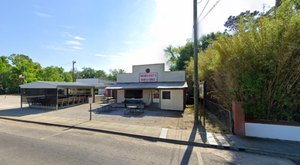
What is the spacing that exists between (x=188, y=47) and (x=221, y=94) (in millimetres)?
24531

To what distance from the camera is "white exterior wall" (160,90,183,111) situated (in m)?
14.9

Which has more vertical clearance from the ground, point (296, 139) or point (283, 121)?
point (283, 121)

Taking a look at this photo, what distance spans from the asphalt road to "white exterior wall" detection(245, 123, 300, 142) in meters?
1.92

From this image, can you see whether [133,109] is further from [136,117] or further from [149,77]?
[149,77]

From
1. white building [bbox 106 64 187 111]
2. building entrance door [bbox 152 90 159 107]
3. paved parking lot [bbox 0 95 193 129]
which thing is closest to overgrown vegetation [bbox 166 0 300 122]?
paved parking lot [bbox 0 95 193 129]

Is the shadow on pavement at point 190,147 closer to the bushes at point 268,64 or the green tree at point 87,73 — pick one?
the bushes at point 268,64

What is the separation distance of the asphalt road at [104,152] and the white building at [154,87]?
27.5 feet

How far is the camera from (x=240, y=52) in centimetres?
693

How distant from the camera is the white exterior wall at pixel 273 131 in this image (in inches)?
258

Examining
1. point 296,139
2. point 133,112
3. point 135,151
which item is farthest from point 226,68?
point 133,112

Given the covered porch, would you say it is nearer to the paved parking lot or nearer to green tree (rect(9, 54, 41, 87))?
the paved parking lot

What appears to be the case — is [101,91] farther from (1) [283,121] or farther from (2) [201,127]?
(1) [283,121]

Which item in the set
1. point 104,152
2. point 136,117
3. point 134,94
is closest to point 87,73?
point 134,94

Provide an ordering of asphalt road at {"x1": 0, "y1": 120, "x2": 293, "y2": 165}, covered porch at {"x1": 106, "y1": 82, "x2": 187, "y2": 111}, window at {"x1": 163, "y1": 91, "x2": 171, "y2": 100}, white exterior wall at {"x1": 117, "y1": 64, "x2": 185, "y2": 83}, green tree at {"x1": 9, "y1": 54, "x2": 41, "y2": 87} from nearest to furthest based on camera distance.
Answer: asphalt road at {"x1": 0, "y1": 120, "x2": 293, "y2": 165}
covered porch at {"x1": 106, "y1": 82, "x2": 187, "y2": 111}
window at {"x1": 163, "y1": 91, "x2": 171, "y2": 100}
white exterior wall at {"x1": 117, "y1": 64, "x2": 185, "y2": 83}
green tree at {"x1": 9, "y1": 54, "x2": 41, "y2": 87}
